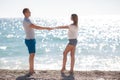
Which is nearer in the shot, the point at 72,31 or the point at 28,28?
the point at 28,28

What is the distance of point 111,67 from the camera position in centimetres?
2327

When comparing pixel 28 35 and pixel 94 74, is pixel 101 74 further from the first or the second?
pixel 28 35

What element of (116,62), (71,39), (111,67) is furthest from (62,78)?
(116,62)


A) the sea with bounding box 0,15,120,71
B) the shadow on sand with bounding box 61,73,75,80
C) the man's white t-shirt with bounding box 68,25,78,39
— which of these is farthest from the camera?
the sea with bounding box 0,15,120,71

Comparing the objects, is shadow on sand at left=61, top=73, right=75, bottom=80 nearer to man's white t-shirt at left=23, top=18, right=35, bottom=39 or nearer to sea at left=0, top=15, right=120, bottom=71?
man's white t-shirt at left=23, top=18, right=35, bottom=39

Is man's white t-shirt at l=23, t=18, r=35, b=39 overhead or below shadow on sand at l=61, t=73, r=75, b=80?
overhead

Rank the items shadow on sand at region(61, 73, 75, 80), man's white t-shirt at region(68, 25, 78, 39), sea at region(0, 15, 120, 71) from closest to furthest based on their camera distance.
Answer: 1. shadow on sand at region(61, 73, 75, 80)
2. man's white t-shirt at region(68, 25, 78, 39)
3. sea at region(0, 15, 120, 71)

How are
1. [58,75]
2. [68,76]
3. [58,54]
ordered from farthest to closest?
[58,54], [58,75], [68,76]

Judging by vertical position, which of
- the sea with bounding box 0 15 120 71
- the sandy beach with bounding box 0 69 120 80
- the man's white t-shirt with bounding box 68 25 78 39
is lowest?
the sea with bounding box 0 15 120 71

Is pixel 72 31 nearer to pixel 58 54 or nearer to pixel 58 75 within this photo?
pixel 58 75

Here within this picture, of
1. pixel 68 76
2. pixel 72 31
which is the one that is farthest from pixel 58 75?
pixel 72 31

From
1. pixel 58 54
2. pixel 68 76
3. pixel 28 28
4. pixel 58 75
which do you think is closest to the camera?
→ pixel 28 28

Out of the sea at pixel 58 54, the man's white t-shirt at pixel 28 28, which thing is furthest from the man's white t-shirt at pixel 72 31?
the sea at pixel 58 54

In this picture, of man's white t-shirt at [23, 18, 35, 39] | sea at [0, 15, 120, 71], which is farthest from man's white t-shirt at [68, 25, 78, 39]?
sea at [0, 15, 120, 71]
